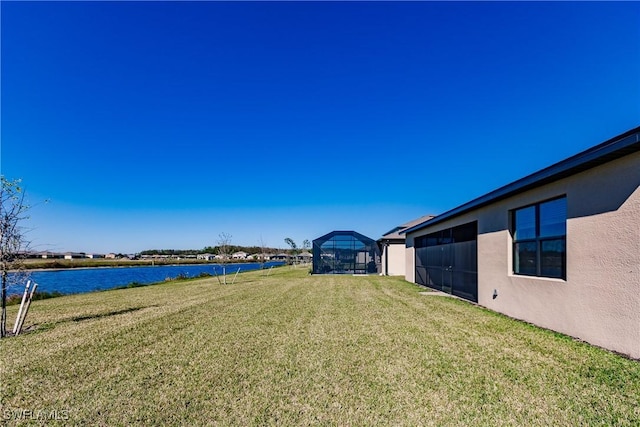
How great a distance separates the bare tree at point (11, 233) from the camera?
602 centimetres

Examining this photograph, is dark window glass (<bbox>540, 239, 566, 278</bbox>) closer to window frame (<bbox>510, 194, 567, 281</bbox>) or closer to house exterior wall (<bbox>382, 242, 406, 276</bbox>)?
window frame (<bbox>510, 194, 567, 281</bbox>)

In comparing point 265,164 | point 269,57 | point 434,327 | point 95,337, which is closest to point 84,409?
point 95,337

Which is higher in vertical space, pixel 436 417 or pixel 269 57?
pixel 269 57

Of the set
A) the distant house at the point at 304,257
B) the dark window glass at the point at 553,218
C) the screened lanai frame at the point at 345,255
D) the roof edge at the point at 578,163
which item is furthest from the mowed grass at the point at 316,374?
the distant house at the point at 304,257

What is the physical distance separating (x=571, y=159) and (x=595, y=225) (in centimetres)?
118

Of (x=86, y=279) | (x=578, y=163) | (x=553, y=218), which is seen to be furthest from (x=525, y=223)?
(x=86, y=279)

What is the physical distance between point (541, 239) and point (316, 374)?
5838mm

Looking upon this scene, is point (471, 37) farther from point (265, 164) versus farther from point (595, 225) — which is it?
point (265, 164)

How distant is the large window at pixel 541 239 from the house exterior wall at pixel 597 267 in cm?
20

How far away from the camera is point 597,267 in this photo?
496cm

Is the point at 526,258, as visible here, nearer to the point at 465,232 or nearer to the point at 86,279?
the point at 465,232

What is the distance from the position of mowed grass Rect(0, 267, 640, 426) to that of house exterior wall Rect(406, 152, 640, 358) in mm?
416

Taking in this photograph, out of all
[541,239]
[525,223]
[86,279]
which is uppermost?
[525,223]

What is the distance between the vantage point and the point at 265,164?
75.6 feet
